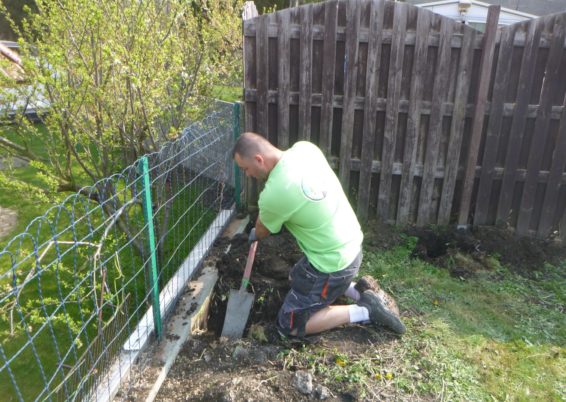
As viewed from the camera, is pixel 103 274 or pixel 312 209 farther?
pixel 312 209

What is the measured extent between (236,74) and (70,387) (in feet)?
17.5

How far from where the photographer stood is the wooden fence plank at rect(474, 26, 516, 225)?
4.58 metres

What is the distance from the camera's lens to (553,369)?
3.30 metres

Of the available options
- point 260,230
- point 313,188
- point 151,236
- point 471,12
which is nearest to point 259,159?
point 313,188

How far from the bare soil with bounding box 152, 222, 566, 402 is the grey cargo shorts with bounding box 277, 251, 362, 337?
13 cm

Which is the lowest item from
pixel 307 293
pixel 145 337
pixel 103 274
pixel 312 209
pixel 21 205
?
pixel 21 205

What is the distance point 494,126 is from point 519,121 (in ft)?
0.77

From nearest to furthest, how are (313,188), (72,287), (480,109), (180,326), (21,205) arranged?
(313,188) < (180,326) < (72,287) < (480,109) < (21,205)

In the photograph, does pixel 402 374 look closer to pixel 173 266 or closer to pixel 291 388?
pixel 291 388

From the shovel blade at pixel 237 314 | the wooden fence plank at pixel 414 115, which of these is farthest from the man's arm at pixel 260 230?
the wooden fence plank at pixel 414 115

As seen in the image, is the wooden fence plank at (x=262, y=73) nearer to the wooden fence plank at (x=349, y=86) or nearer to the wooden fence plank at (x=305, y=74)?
the wooden fence plank at (x=305, y=74)

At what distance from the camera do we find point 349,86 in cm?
486

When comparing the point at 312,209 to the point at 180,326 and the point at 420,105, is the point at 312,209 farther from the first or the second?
the point at 420,105

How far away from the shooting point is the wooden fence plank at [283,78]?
4773mm
